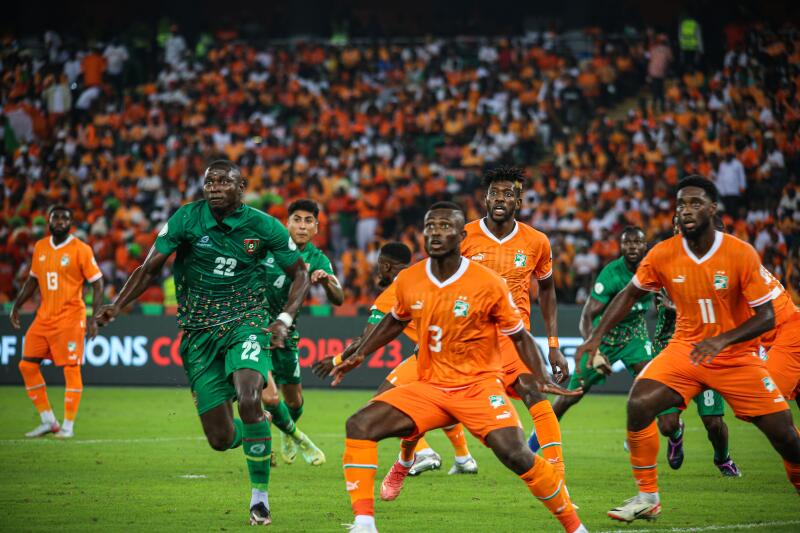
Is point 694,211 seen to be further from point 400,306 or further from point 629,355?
point 629,355

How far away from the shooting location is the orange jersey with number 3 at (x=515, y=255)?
10.1m

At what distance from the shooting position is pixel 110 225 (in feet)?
93.7

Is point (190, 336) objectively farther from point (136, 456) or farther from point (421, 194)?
point (421, 194)

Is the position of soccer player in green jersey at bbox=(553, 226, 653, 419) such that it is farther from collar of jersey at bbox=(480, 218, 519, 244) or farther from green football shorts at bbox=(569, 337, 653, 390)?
collar of jersey at bbox=(480, 218, 519, 244)

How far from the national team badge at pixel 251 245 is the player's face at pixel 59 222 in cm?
647

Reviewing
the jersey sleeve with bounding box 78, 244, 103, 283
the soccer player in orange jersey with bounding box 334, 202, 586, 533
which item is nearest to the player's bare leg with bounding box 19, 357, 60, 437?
the jersey sleeve with bounding box 78, 244, 103, 283

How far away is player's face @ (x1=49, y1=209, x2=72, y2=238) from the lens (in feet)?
48.8

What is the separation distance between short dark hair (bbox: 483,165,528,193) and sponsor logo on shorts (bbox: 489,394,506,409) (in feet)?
Result: 10.2

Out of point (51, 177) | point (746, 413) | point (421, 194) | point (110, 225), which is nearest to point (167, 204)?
point (110, 225)

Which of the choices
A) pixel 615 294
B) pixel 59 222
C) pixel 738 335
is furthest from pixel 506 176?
pixel 59 222

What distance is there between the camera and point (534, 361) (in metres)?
7.69

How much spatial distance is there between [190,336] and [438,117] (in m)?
21.6

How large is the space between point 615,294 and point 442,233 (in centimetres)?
578

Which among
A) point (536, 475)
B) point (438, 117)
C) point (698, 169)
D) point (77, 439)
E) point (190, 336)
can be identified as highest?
point (438, 117)
